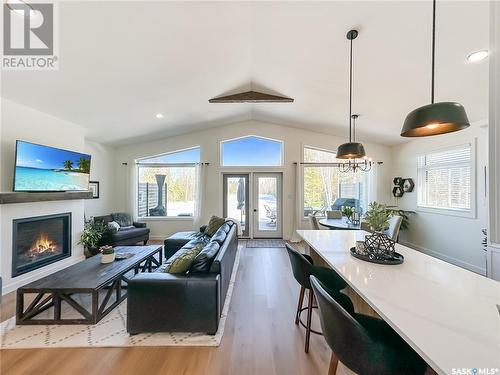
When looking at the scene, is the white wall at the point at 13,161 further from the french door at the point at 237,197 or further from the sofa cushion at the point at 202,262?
the french door at the point at 237,197

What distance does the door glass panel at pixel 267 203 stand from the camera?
6.44m

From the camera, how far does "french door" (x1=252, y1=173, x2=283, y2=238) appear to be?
6414 millimetres

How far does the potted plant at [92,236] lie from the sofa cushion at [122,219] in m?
0.51

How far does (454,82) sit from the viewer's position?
2.96m

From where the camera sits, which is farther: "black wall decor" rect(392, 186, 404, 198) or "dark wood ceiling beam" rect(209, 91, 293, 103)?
"black wall decor" rect(392, 186, 404, 198)

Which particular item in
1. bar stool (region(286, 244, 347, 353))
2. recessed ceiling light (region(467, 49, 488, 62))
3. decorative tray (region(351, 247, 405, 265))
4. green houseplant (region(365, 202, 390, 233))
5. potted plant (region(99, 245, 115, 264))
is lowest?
potted plant (region(99, 245, 115, 264))

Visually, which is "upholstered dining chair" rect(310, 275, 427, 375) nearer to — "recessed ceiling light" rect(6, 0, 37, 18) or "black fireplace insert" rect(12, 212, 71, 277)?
"recessed ceiling light" rect(6, 0, 37, 18)

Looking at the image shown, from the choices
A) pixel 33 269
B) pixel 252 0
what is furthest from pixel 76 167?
pixel 252 0

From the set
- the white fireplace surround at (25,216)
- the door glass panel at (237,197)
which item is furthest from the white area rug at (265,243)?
the white fireplace surround at (25,216)

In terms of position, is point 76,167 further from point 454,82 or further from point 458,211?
point 458,211

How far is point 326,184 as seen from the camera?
6.39 m

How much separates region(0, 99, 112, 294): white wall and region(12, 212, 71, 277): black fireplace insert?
3.0 inches

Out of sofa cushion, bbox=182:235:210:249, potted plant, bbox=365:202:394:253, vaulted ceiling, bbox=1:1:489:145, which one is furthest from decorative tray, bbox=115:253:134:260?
potted plant, bbox=365:202:394:253

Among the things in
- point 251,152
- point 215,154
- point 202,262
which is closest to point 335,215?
point 251,152
